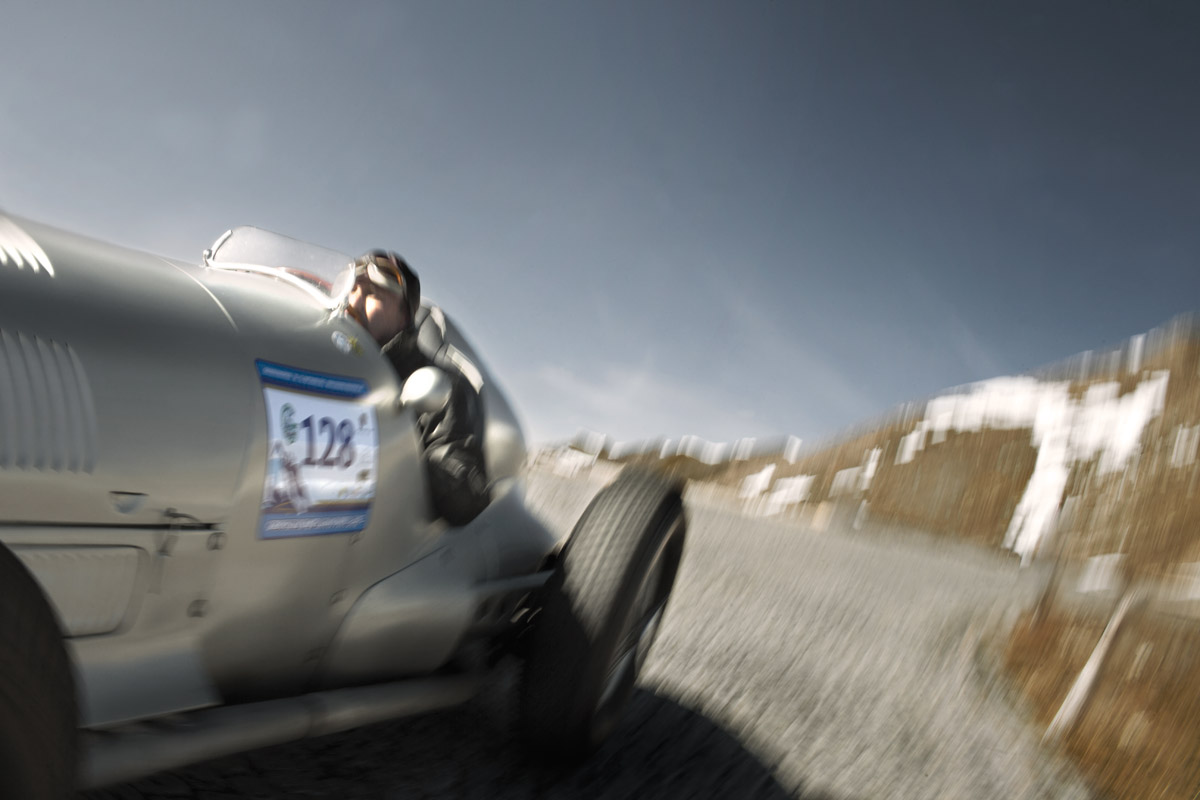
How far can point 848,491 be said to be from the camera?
17.3 metres

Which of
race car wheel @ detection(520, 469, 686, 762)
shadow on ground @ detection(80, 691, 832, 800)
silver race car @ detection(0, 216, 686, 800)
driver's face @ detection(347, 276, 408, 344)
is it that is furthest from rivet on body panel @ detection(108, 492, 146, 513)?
race car wheel @ detection(520, 469, 686, 762)

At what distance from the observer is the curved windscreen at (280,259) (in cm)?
313

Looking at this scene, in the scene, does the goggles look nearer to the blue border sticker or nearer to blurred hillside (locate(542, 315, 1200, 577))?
the blue border sticker

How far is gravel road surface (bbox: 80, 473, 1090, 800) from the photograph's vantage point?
3.02 meters

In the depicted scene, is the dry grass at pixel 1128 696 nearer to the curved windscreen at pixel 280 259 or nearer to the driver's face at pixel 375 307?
the driver's face at pixel 375 307

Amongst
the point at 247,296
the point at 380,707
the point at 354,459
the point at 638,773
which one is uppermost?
the point at 247,296

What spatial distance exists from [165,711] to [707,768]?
85.5 inches

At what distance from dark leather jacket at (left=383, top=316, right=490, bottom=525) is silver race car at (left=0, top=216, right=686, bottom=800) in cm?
7

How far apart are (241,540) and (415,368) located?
1047mm

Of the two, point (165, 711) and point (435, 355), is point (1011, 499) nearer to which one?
point (435, 355)

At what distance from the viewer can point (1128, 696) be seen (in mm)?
5109

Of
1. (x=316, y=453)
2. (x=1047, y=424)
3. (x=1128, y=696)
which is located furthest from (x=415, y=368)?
(x=1047, y=424)

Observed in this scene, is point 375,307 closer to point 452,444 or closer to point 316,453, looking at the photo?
point 452,444

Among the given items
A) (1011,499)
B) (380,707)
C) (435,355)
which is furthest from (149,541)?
(1011,499)
